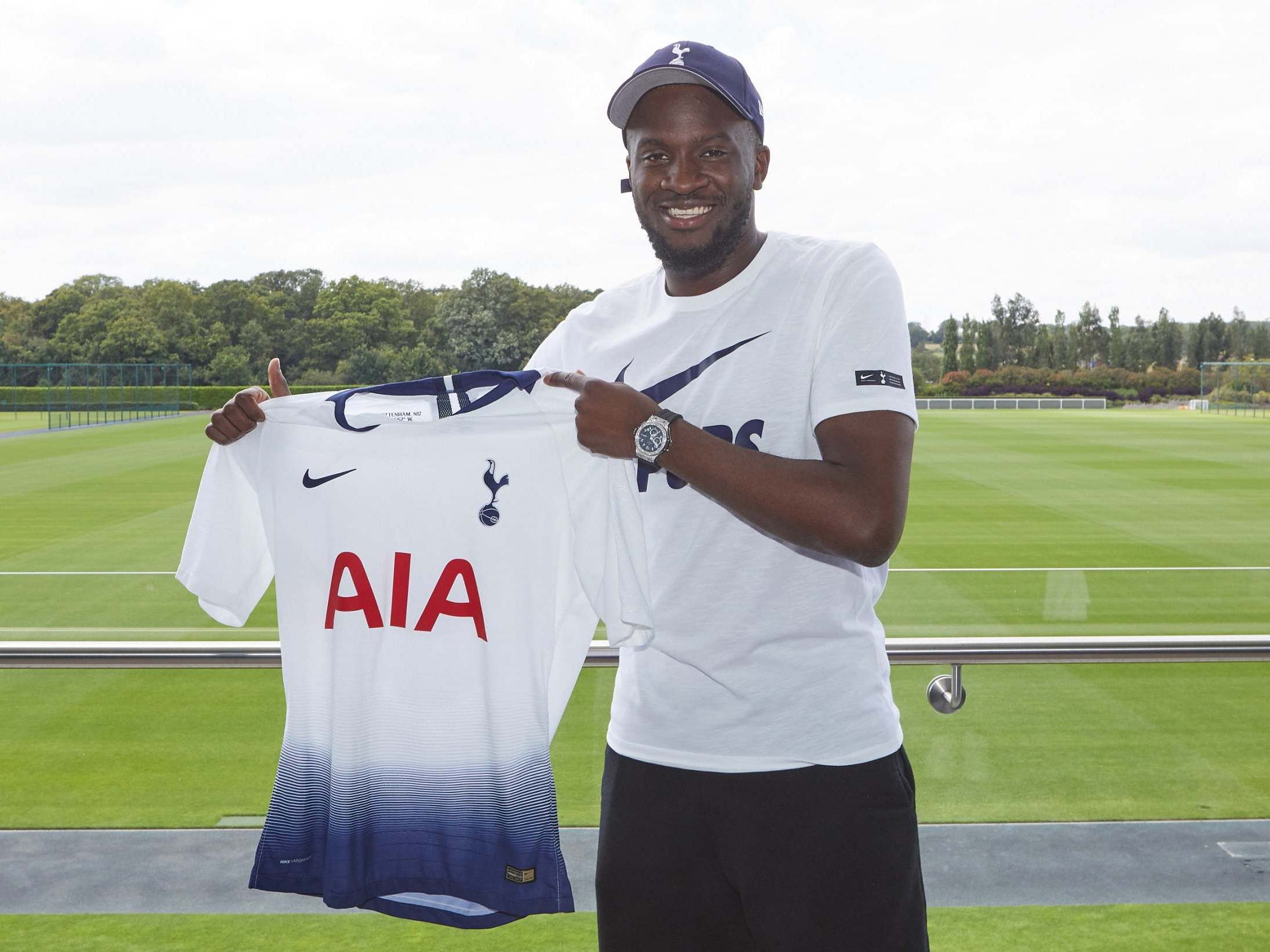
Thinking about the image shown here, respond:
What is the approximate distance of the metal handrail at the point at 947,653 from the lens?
7.45ft

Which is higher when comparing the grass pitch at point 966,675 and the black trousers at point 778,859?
the black trousers at point 778,859

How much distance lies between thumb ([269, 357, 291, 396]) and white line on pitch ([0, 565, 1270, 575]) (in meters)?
9.47

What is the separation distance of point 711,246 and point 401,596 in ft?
2.33

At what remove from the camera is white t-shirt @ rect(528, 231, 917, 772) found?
1.41 metres

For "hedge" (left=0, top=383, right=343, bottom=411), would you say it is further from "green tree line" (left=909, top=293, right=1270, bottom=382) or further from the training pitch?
"green tree line" (left=909, top=293, right=1270, bottom=382)

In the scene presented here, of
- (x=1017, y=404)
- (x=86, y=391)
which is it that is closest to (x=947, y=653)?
(x=86, y=391)

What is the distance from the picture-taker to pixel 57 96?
206 inches

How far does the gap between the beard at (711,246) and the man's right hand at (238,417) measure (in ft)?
2.26

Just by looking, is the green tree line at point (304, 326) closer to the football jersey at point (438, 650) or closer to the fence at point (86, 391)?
the football jersey at point (438, 650)

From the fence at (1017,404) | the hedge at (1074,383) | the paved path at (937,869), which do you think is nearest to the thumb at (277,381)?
the paved path at (937,869)

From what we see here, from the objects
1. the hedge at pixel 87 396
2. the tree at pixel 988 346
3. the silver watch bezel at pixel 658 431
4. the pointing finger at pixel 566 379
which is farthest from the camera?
the tree at pixel 988 346

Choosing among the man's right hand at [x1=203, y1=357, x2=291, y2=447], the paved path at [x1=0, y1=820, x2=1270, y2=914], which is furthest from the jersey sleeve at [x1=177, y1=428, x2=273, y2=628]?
the paved path at [x1=0, y1=820, x2=1270, y2=914]

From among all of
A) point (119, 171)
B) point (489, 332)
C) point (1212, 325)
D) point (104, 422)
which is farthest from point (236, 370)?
point (1212, 325)

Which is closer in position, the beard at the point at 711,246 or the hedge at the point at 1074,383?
the beard at the point at 711,246
